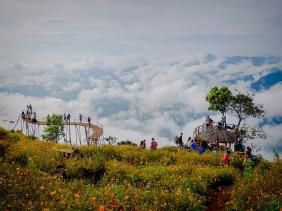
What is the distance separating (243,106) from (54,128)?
1464 inches

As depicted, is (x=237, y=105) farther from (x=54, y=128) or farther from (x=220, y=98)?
(x=54, y=128)

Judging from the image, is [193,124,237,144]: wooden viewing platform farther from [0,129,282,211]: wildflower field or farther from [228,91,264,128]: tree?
[228,91,264,128]: tree

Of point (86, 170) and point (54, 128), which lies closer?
point (86, 170)

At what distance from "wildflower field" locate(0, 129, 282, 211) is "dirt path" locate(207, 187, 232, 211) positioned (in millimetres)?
195

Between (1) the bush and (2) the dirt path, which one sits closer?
(2) the dirt path

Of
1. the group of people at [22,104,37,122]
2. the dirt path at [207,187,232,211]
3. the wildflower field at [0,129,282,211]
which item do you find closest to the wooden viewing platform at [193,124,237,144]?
the wildflower field at [0,129,282,211]

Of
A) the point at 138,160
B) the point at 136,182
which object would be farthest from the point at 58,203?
the point at 138,160

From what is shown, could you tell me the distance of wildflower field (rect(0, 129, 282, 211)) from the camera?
8992mm

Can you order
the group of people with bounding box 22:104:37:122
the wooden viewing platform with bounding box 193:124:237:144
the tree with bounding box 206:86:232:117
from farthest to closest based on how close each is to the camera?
1. the tree with bounding box 206:86:232:117
2. the group of people with bounding box 22:104:37:122
3. the wooden viewing platform with bounding box 193:124:237:144

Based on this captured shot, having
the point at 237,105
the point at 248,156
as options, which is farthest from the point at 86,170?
the point at 237,105

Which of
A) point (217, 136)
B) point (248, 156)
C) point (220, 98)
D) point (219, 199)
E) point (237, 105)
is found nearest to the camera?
point (219, 199)

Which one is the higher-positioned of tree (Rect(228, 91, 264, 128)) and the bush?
tree (Rect(228, 91, 264, 128))

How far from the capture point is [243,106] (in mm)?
53594

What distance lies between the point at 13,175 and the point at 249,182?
333 inches
